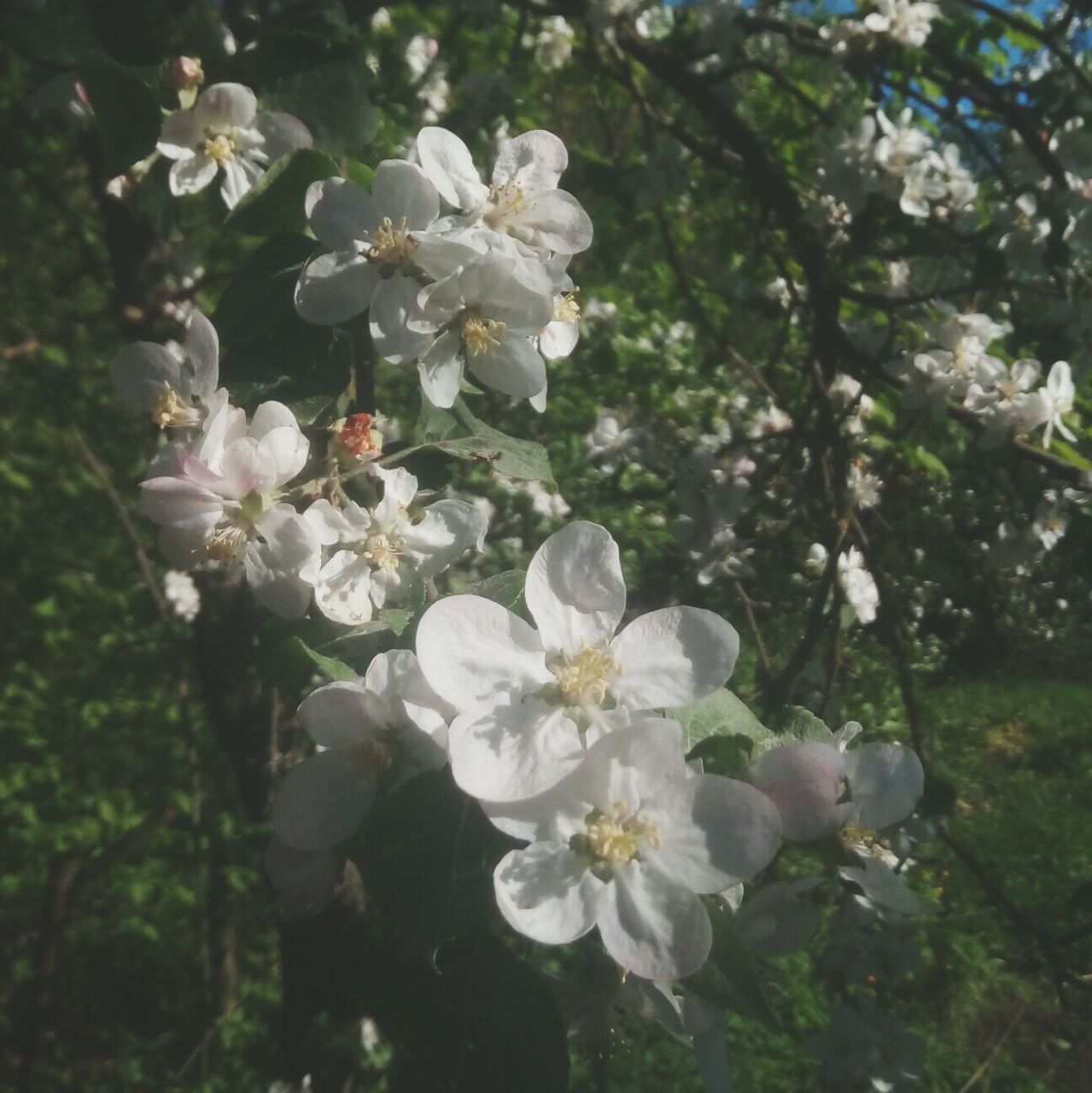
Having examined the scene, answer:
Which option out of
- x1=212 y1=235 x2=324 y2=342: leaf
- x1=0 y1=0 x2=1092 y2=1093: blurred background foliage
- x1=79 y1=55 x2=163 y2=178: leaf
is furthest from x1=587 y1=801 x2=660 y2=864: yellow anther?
x1=0 y1=0 x2=1092 y2=1093: blurred background foliage

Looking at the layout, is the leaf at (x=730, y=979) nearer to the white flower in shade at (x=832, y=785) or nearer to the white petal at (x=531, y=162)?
the white flower in shade at (x=832, y=785)

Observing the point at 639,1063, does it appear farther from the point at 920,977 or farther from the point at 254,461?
the point at 254,461

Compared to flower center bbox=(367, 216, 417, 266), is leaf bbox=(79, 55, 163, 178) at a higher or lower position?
higher

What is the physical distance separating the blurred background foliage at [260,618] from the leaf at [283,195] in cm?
83

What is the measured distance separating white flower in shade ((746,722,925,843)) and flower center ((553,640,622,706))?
111 mm

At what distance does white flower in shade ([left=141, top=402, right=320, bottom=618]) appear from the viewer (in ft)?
1.99

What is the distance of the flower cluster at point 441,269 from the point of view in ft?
2.16

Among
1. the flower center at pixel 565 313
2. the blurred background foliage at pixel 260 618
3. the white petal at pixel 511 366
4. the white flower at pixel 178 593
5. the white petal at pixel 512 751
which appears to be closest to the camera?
the white petal at pixel 512 751

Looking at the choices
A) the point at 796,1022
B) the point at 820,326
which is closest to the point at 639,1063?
the point at 796,1022

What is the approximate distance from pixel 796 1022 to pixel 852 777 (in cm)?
251

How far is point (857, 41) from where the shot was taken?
2.13 m

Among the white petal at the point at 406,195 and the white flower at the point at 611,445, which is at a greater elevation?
the white petal at the point at 406,195

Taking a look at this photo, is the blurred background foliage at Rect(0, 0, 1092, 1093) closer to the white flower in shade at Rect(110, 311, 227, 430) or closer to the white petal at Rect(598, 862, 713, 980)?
the white flower in shade at Rect(110, 311, 227, 430)

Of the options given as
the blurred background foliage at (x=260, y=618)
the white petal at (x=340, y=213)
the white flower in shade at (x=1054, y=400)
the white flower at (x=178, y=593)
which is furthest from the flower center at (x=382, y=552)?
the white flower at (x=178, y=593)
